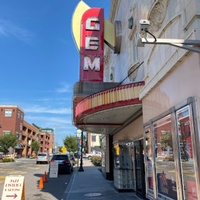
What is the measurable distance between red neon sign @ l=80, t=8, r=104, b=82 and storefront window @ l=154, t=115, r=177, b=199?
21.4 feet

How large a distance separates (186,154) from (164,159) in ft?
3.26

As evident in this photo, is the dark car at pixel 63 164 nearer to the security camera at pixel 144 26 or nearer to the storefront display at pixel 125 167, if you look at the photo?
the storefront display at pixel 125 167

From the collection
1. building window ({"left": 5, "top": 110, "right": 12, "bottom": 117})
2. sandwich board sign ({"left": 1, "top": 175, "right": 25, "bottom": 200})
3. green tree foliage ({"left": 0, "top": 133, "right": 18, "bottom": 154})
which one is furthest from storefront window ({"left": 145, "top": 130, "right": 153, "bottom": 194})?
building window ({"left": 5, "top": 110, "right": 12, "bottom": 117})

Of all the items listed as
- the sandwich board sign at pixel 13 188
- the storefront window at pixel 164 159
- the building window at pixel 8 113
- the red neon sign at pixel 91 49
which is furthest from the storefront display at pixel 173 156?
the building window at pixel 8 113

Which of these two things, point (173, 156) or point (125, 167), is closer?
point (173, 156)

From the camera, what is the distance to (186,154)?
4012mm

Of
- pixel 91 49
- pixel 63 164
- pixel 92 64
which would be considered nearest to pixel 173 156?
pixel 92 64

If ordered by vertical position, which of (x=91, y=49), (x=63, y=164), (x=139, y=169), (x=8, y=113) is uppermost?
(x=8, y=113)

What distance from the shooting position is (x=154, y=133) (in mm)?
5477

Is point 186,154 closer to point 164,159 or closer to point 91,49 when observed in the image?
point 164,159

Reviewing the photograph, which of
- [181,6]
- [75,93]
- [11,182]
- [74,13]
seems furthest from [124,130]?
[181,6]

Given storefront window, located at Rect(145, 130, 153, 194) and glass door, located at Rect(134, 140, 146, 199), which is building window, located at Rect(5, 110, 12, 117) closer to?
glass door, located at Rect(134, 140, 146, 199)

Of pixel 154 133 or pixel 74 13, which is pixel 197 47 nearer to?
pixel 154 133

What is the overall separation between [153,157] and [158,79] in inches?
70.1
